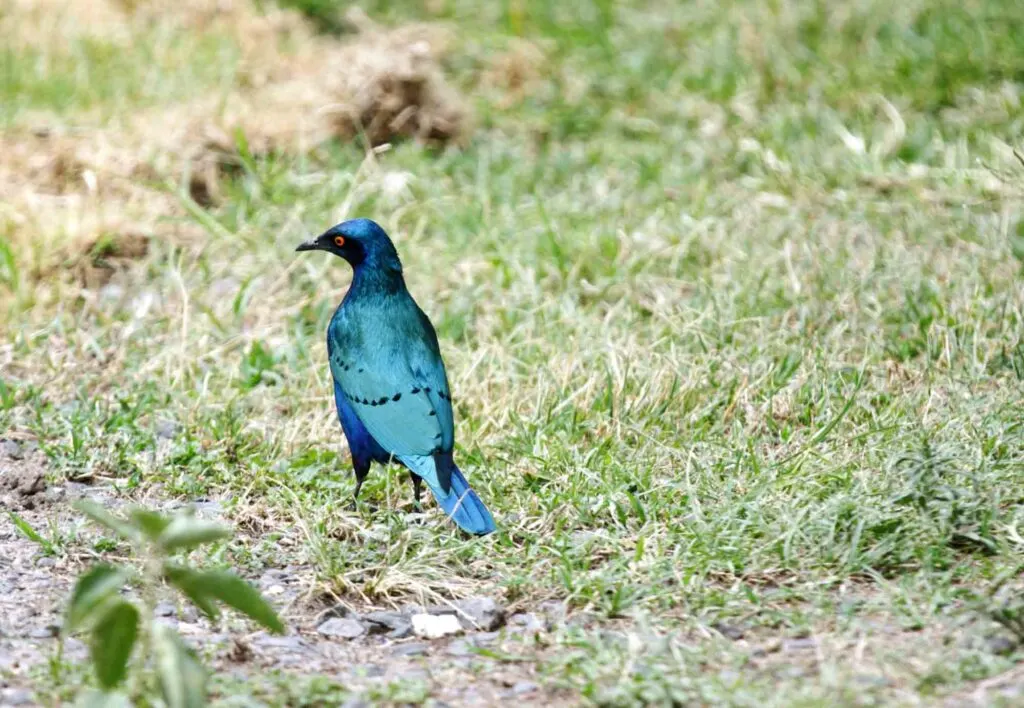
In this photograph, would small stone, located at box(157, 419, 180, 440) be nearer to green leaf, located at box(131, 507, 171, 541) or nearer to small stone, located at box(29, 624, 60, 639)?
small stone, located at box(29, 624, 60, 639)

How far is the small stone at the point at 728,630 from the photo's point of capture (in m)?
2.97

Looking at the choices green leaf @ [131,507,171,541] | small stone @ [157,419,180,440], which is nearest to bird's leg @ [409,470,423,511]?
small stone @ [157,419,180,440]

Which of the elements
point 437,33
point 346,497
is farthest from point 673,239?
point 437,33

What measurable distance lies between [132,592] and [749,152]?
11.3 feet

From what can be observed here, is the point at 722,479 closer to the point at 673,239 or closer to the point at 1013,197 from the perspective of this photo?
the point at 673,239

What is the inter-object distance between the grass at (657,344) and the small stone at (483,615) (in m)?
0.09

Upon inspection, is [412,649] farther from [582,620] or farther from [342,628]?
[582,620]

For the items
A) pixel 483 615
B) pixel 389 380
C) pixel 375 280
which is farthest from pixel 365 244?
pixel 483 615

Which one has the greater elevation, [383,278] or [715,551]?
[383,278]

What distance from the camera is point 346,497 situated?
12.2 feet

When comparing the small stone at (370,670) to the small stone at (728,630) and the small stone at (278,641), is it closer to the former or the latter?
the small stone at (278,641)

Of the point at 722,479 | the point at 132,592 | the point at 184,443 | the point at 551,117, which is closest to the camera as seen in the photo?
the point at 132,592

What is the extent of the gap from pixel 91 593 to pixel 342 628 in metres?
0.88

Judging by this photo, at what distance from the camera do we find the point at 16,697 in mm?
2627
